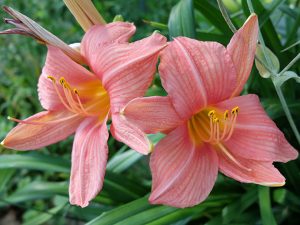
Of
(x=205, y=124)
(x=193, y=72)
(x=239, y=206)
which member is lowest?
(x=239, y=206)

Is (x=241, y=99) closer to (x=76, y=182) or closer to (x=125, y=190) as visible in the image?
(x=76, y=182)

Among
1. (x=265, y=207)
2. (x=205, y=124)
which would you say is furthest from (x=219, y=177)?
(x=205, y=124)

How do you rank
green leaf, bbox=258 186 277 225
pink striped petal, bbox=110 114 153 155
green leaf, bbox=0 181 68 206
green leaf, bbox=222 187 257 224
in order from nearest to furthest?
pink striped petal, bbox=110 114 153 155 < green leaf, bbox=258 186 277 225 < green leaf, bbox=222 187 257 224 < green leaf, bbox=0 181 68 206

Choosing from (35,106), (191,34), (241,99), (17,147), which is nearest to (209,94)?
(241,99)

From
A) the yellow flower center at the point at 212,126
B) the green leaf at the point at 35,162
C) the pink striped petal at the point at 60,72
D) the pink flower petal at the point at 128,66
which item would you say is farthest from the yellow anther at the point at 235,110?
the green leaf at the point at 35,162

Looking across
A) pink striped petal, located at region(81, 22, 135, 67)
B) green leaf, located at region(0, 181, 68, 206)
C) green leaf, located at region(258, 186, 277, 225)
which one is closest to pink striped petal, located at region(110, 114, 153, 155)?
pink striped petal, located at region(81, 22, 135, 67)

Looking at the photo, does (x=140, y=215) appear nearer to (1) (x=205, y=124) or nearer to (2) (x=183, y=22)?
(1) (x=205, y=124)

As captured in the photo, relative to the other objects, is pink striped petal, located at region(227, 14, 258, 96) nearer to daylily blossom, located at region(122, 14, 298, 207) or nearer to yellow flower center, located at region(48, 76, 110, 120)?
daylily blossom, located at region(122, 14, 298, 207)
